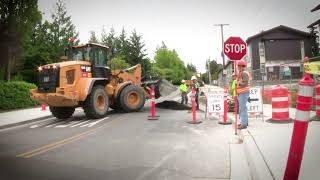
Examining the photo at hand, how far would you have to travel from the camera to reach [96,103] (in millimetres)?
Result: 14648

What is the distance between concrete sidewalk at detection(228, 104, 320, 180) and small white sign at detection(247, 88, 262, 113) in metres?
1.30

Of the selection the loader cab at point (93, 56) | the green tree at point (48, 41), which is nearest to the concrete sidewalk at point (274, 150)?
the loader cab at point (93, 56)

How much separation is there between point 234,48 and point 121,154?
488 cm

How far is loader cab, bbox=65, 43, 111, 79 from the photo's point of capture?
15.7 m

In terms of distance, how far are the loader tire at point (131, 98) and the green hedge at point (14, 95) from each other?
31.4ft

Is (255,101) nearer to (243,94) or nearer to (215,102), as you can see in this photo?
(215,102)

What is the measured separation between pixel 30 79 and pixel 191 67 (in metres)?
115

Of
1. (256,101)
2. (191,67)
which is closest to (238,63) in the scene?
(256,101)

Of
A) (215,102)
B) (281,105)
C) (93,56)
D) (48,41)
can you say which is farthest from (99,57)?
(48,41)

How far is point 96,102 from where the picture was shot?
48.0 ft

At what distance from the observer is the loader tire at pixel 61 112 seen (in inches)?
617

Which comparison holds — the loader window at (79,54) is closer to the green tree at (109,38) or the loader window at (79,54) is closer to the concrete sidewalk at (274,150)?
the concrete sidewalk at (274,150)

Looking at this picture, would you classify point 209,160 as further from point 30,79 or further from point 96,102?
point 30,79

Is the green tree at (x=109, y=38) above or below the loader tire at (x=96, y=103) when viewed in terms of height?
above
